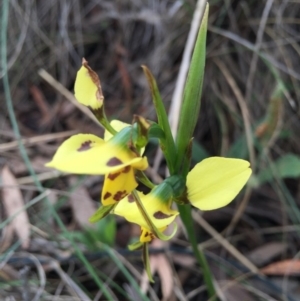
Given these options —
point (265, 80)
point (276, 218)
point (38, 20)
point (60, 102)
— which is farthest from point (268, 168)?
point (38, 20)

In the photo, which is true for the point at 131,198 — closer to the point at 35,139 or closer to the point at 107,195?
the point at 107,195

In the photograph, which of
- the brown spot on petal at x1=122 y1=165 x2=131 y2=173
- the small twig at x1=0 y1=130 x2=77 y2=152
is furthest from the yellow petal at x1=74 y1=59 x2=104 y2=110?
the small twig at x1=0 y1=130 x2=77 y2=152

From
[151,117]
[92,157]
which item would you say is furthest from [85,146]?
[151,117]

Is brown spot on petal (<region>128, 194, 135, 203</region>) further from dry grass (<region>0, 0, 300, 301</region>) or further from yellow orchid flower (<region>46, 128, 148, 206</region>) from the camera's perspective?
dry grass (<region>0, 0, 300, 301</region>)

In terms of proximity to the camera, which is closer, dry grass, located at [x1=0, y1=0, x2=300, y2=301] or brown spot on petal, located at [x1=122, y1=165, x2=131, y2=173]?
brown spot on petal, located at [x1=122, y1=165, x2=131, y2=173]

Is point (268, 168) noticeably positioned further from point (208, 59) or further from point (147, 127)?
point (147, 127)

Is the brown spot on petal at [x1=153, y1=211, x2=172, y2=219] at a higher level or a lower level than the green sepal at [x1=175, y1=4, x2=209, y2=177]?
lower
